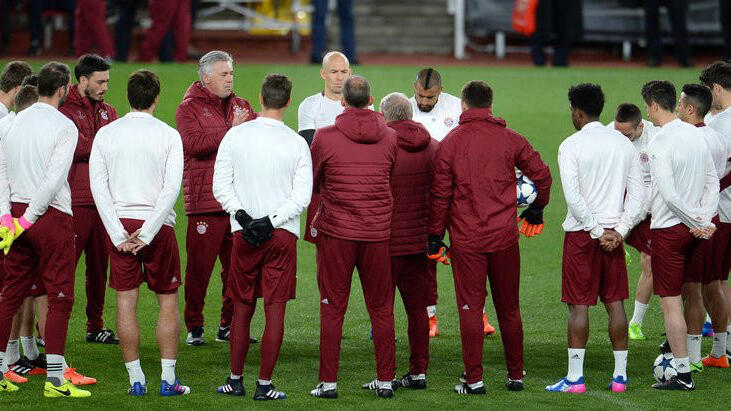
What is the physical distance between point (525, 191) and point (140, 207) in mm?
2321

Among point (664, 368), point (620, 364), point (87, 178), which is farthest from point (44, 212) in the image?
point (664, 368)

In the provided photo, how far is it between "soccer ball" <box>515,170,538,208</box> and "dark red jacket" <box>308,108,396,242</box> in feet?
2.84

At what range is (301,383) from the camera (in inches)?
298

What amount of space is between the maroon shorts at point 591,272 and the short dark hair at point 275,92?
1902 mm

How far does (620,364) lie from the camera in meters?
7.34

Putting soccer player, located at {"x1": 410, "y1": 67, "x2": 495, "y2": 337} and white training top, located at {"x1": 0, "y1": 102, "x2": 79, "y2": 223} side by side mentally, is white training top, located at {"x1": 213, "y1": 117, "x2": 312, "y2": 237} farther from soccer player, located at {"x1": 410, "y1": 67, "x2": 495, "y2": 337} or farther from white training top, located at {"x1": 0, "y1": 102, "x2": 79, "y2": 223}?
soccer player, located at {"x1": 410, "y1": 67, "x2": 495, "y2": 337}

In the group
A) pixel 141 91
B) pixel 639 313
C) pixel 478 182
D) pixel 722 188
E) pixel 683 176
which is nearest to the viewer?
pixel 141 91

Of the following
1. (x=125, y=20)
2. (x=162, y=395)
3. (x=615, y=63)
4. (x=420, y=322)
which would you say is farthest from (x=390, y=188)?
Result: (x=615, y=63)

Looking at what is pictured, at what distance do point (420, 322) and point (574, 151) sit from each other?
4.62ft

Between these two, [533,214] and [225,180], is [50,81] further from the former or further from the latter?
[533,214]

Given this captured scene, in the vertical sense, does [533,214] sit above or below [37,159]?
below

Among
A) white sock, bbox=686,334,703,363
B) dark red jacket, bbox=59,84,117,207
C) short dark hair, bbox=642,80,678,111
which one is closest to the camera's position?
short dark hair, bbox=642,80,678,111

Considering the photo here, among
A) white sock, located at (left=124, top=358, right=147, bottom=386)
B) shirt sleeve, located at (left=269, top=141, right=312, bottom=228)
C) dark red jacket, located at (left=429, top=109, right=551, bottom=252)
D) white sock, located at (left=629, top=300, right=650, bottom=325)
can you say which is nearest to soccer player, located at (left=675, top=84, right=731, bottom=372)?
white sock, located at (left=629, top=300, right=650, bottom=325)

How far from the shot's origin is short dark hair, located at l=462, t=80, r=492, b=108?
7.24m
